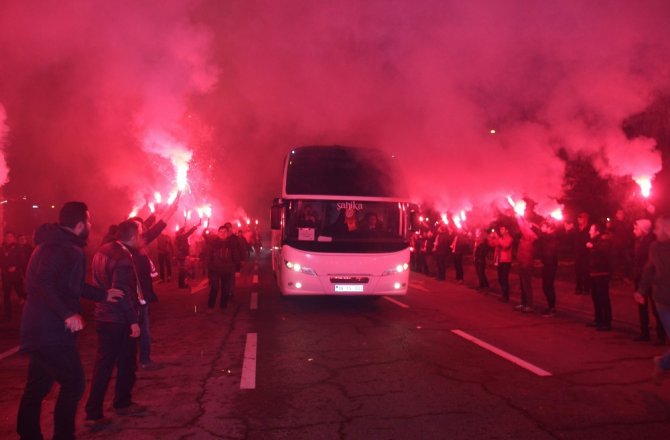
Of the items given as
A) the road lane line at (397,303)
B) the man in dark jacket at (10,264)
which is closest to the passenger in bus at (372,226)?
the road lane line at (397,303)

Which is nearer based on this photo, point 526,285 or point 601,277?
point 601,277

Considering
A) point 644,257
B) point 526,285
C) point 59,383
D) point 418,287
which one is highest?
point 644,257

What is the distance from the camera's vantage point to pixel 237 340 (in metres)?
8.26

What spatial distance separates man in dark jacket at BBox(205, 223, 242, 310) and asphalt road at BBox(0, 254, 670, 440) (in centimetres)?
116

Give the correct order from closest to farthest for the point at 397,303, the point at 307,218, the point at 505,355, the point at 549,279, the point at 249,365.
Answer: the point at 249,365, the point at 505,355, the point at 549,279, the point at 307,218, the point at 397,303

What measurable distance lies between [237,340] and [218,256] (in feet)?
11.2

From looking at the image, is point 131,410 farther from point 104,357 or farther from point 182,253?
point 182,253

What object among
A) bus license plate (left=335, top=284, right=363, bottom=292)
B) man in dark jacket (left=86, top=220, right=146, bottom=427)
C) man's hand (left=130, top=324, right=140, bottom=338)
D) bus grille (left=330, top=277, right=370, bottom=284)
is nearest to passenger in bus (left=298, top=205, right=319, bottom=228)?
bus grille (left=330, top=277, right=370, bottom=284)

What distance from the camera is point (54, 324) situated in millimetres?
3836

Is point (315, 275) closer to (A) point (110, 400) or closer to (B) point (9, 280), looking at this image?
(A) point (110, 400)

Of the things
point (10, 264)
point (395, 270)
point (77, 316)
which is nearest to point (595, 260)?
point (395, 270)

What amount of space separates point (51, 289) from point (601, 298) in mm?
8440

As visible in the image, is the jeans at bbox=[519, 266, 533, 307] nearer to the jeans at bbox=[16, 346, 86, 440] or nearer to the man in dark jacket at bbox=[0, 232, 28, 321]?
the jeans at bbox=[16, 346, 86, 440]

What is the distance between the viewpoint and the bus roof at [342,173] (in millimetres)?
11008
